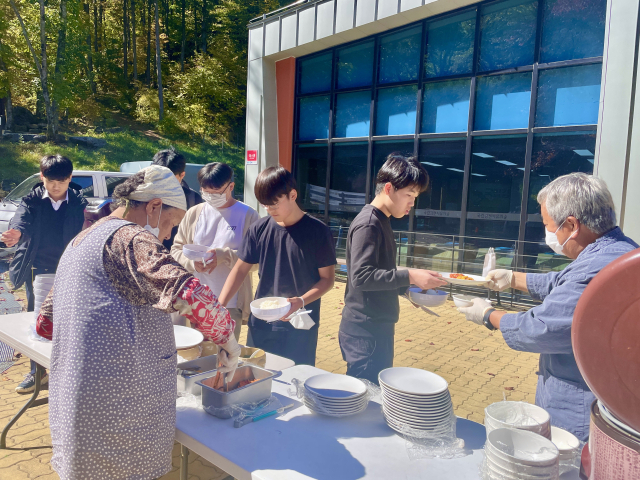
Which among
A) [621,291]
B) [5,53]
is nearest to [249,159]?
[621,291]

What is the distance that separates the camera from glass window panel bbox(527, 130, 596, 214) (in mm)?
7000

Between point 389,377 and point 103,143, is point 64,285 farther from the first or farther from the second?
point 103,143

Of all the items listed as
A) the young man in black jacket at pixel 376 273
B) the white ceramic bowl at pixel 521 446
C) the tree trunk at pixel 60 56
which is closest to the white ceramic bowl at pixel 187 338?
the young man in black jacket at pixel 376 273

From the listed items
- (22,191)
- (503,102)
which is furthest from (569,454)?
(22,191)

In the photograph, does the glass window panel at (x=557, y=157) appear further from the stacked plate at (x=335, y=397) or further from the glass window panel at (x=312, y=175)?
the stacked plate at (x=335, y=397)

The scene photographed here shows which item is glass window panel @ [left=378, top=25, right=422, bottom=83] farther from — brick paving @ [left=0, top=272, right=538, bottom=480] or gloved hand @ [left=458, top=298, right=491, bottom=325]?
gloved hand @ [left=458, top=298, right=491, bottom=325]

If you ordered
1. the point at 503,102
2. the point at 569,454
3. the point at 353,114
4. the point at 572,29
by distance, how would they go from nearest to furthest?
the point at 569,454 → the point at 572,29 → the point at 503,102 → the point at 353,114

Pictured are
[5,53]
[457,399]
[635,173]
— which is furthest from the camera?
[5,53]

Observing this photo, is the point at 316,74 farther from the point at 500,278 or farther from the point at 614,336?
the point at 614,336

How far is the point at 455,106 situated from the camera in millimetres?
8398

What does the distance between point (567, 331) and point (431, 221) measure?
753 cm

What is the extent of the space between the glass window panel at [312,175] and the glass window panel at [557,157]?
15.0ft

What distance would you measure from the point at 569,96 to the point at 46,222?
7.43 m

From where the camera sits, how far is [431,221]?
891 centimetres
